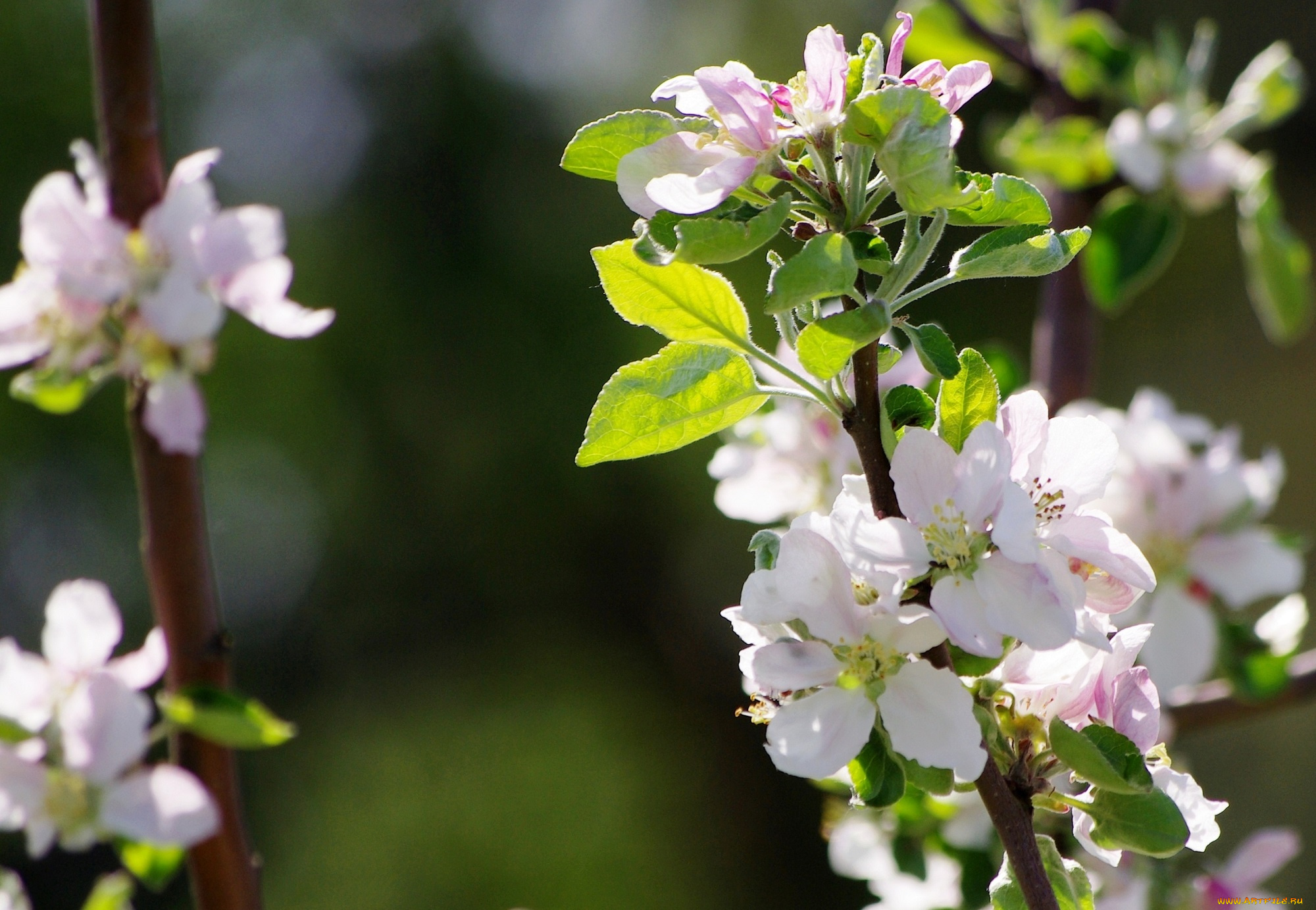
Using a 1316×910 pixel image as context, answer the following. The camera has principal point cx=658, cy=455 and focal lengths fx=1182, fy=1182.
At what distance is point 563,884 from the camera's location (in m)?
3.36

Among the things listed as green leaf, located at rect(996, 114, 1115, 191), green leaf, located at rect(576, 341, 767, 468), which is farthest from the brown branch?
green leaf, located at rect(996, 114, 1115, 191)

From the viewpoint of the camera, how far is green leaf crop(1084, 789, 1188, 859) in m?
0.38

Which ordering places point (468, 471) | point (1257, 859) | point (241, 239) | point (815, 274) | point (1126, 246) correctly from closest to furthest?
point (815, 274)
point (241, 239)
point (1257, 859)
point (1126, 246)
point (468, 471)

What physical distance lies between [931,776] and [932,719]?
1.1 inches

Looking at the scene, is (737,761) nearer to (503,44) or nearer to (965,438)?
(503,44)

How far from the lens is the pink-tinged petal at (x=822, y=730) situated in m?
0.37

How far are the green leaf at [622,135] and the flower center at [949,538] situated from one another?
0.16 m

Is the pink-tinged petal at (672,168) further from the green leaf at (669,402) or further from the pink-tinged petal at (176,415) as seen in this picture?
the pink-tinged petal at (176,415)

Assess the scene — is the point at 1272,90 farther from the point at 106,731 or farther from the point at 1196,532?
the point at 106,731

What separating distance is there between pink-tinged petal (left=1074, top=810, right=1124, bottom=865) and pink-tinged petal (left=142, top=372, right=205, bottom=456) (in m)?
0.41

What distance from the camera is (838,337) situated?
0.37 metres

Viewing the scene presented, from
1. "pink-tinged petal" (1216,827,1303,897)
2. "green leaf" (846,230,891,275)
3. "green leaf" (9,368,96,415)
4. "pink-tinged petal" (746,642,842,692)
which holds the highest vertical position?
"green leaf" (846,230,891,275)

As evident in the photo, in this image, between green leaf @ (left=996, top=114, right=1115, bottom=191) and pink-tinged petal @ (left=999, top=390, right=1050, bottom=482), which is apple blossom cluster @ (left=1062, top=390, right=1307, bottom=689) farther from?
pink-tinged petal @ (left=999, top=390, right=1050, bottom=482)

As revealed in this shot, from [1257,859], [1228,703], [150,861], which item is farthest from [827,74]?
[1228,703]
